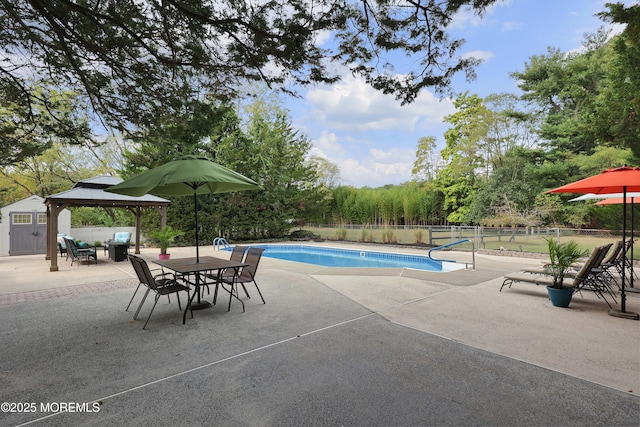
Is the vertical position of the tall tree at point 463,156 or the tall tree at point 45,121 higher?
the tall tree at point 463,156

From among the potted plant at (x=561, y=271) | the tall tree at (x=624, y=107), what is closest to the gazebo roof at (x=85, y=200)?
the potted plant at (x=561, y=271)

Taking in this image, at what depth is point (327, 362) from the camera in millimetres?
2801

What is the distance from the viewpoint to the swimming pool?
1067cm

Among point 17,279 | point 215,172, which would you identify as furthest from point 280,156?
point 215,172

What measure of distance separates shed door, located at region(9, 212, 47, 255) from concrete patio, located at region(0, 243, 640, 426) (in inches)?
381

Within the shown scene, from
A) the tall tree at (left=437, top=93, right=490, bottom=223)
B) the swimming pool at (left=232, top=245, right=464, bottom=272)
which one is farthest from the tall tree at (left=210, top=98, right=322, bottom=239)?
the tall tree at (left=437, top=93, right=490, bottom=223)

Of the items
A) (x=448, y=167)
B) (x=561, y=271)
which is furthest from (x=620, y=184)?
(x=448, y=167)

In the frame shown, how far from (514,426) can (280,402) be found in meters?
1.45

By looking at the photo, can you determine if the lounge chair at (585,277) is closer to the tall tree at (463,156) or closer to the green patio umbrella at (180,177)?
the green patio umbrella at (180,177)

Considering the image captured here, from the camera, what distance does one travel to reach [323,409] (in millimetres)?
2125

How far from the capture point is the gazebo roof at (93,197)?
862 centimetres

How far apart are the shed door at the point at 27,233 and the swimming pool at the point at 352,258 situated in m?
8.52

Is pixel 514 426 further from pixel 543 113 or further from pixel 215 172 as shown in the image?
pixel 543 113

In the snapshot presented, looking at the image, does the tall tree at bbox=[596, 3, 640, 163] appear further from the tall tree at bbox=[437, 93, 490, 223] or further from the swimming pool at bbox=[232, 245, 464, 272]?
the tall tree at bbox=[437, 93, 490, 223]
